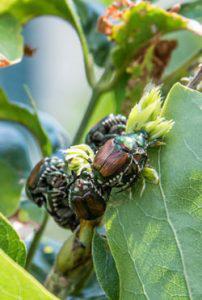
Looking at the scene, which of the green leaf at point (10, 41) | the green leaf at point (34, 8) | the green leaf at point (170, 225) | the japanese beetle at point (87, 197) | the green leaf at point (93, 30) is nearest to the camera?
the green leaf at point (170, 225)

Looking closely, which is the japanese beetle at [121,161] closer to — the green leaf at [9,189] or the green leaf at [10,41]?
the green leaf at [10,41]

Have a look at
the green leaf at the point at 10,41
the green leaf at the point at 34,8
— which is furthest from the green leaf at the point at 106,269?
the green leaf at the point at 34,8

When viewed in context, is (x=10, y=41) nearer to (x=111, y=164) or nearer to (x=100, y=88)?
(x=100, y=88)

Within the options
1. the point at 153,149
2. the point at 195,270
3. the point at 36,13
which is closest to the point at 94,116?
the point at 36,13

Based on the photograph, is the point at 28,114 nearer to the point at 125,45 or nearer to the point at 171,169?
the point at 125,45

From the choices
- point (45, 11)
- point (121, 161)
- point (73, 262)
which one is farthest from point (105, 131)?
point (45, 11)
